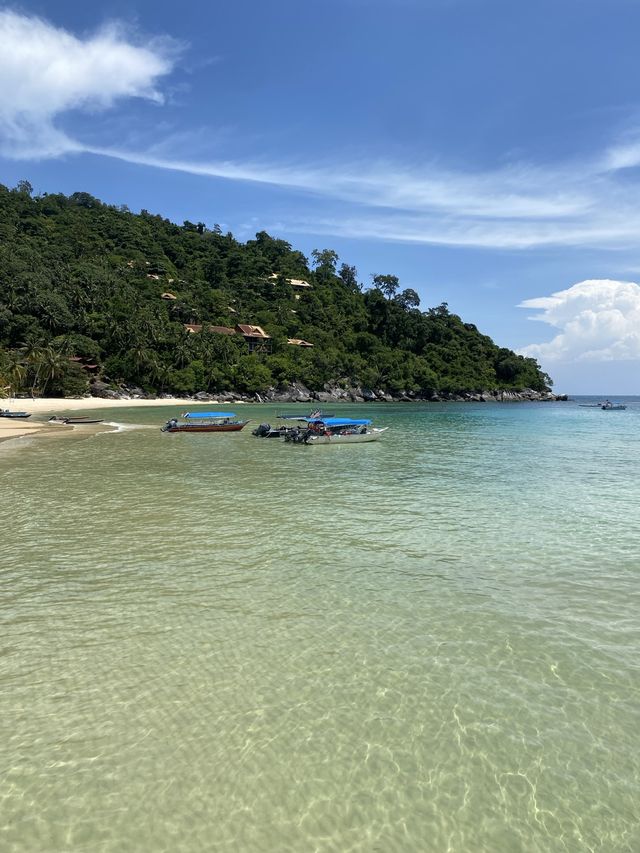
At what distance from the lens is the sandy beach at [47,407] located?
147 ft

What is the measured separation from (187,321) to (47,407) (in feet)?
233

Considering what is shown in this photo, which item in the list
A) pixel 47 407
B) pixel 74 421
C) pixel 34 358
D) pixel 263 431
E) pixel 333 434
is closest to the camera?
pixel 333 434

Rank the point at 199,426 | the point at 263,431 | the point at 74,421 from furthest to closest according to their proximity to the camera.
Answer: the point at 74,421, the point at 199,426, the point at 263,431

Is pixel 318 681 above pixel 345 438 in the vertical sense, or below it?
below

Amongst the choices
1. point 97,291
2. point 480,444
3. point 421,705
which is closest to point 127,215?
point 97,291

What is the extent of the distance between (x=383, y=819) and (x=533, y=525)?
42.5 ft

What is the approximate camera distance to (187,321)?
466 feet

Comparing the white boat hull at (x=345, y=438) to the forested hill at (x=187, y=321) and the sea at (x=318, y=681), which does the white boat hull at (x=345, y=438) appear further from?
the forested hill at (x=187, y=321)

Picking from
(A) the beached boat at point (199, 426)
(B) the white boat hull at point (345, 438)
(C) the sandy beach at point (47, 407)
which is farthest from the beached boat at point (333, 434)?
(C) the sandy beach at point (47, 407)

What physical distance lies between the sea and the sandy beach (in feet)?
103

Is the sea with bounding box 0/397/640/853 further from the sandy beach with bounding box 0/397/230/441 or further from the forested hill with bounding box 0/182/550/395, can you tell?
the forested hill with bounding box 0/182/550/395

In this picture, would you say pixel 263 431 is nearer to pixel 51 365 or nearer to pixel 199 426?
pixel 199 426

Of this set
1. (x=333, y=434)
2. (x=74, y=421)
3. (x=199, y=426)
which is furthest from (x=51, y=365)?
(x=333, y=434)

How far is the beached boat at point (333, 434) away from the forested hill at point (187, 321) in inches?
2578
